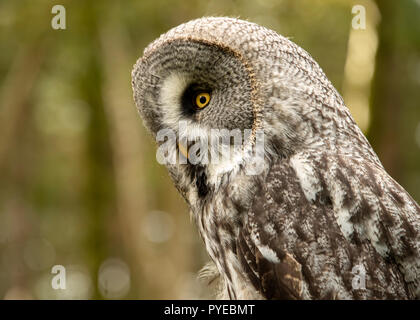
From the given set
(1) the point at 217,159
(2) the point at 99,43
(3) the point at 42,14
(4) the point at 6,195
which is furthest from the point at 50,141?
(1) the point at 217,159

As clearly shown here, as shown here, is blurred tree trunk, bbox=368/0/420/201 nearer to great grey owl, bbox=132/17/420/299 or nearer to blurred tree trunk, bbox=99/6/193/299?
great grey owl, bbox=132/17/420/299

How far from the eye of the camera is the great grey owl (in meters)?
2.60

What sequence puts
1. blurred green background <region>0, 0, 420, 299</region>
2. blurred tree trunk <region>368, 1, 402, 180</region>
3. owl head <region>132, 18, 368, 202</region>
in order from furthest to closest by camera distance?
blurred green background <region>0, 0, 420, 299</region>
blurred tree trunk <region>368, 1, 402, 180</region>
owl head <region>132, 18, 368, 202</region>

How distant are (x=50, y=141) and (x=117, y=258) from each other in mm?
4584

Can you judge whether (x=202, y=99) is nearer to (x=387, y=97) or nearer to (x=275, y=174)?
(x=275, y=174)

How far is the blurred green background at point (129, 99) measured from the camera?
5.70 metres

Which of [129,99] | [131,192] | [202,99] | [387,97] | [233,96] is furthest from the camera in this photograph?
[129,99]

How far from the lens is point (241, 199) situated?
2.82 meters

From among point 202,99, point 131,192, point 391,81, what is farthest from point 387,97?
point 131,192

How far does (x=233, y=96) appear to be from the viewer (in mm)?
2896

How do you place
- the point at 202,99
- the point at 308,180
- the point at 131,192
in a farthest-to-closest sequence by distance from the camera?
the point at 131,192
the point at 202,99
the point at 308,180

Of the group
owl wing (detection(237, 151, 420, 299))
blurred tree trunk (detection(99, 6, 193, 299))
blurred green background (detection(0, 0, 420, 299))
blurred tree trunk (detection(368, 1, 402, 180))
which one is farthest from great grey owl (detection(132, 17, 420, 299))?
blurred tree trunk (detection(99, 6, 193, 299))

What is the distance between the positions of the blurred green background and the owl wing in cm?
291
